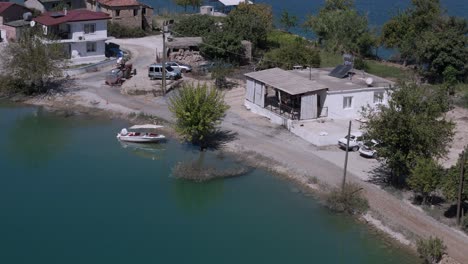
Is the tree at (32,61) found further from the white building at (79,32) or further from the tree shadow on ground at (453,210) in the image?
the tree shadow on ground at (453,210)

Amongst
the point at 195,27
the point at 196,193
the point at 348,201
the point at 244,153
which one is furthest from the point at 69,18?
the point at 348,201

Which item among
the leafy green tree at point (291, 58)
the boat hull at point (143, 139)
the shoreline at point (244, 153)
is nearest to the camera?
the shoreline at point (244, 153)

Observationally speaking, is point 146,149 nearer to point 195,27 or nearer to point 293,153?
point 293,153

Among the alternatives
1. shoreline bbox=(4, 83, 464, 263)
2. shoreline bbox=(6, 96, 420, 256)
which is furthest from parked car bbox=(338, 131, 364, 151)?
shoreline bbox=(6, 96, 420, 256)

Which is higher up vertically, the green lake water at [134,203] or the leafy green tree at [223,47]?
the leafy green tree at [223,47]

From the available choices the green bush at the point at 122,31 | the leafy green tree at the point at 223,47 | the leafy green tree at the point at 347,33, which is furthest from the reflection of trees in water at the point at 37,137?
the leafy green tree at the point at 347,33

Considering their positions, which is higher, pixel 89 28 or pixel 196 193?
pixel 89 28

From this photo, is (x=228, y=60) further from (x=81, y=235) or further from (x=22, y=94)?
(x=81, y=235)

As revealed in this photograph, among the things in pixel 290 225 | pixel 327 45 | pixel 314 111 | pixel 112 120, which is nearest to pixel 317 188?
pixel 290 225
